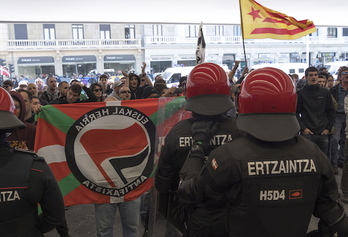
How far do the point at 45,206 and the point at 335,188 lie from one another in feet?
5.19

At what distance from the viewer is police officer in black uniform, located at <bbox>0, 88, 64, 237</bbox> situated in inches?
70.5

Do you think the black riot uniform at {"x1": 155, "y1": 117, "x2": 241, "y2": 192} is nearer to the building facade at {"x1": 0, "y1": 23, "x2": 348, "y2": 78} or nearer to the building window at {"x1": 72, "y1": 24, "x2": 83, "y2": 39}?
the building facade at {"x1": 0, "y1": 23, "x2": 348, "y2": 78}

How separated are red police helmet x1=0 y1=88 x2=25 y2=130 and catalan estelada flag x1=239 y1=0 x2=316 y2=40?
397 cm

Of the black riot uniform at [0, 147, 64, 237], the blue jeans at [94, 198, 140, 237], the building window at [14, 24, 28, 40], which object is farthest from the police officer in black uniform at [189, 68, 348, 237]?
the building window at [14, 24, 28, 40]

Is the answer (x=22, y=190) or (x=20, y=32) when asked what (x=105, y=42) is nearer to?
(x=20, y=32)

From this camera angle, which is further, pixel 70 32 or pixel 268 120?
pixel 70 32

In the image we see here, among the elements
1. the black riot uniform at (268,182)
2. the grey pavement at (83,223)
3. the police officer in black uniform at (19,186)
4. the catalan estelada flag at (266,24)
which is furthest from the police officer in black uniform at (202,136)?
the catalan estelada flag at (266,24)

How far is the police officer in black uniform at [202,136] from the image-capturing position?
6.83 feet

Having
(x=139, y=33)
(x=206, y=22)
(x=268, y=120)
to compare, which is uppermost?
(x=139, y=33)

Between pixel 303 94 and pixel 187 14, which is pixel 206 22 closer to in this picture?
pixel 187 14

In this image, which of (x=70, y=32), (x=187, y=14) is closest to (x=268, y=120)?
(x=187, y=14)

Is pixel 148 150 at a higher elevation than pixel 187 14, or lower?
lower

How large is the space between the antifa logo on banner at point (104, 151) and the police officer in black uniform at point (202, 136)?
1.12m

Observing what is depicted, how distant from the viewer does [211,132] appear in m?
2.18
